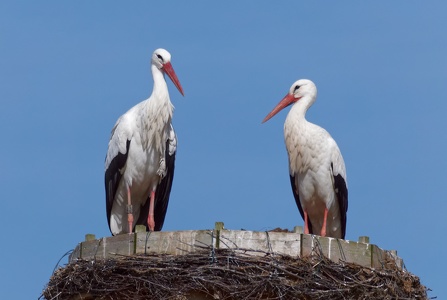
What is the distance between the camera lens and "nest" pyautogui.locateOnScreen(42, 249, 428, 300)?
8945mm

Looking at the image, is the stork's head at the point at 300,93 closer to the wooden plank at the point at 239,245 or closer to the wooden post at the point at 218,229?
the wooden plank at the point at 239,245

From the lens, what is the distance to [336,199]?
40.4ft

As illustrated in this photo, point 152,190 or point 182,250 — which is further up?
point 152,190

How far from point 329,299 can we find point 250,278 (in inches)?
23.5

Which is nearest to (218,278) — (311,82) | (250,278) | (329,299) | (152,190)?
(250,278)

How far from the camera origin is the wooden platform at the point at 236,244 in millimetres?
9078

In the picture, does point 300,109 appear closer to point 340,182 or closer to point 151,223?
point 340,182

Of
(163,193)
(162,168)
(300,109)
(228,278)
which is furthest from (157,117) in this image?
(228,278)

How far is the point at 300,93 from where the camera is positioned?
41.7 ft

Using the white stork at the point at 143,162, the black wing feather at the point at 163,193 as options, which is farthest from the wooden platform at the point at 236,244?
the black wing feather at the point at 163,193

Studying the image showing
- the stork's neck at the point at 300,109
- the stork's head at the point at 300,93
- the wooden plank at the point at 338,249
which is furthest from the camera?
the stork's head at the point at 300,93

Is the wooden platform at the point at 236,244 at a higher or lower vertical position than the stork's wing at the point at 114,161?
lower

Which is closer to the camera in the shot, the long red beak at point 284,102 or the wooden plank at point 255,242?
the wooden plank at point 255,242

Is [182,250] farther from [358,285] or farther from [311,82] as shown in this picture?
[311,82]
